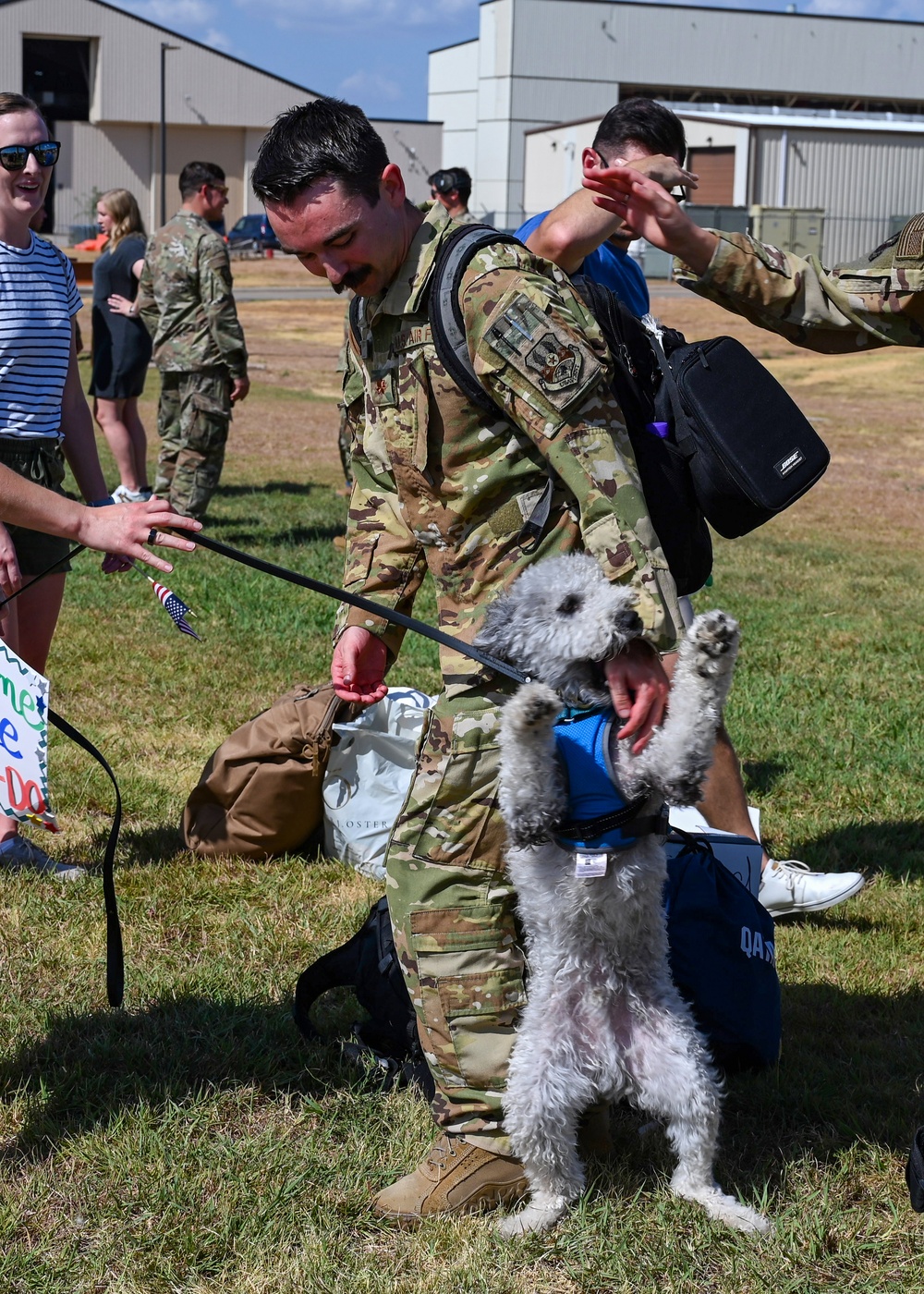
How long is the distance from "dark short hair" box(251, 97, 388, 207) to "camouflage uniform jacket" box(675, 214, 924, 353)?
0.78m

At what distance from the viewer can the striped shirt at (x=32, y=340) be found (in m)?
4.61

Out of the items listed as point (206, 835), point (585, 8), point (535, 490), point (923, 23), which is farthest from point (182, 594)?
point (923, 23)

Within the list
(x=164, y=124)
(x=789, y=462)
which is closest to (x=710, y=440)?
(x=789, y=462)

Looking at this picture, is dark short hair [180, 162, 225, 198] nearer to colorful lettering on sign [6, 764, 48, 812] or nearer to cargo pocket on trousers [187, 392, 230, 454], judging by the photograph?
cargo pocket on trousers [187, 392, 230, 454]

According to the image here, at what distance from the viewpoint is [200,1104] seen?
136 inches

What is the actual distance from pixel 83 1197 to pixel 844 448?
49.3 ft

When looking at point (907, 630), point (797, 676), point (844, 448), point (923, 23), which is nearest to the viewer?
point (797, 676)

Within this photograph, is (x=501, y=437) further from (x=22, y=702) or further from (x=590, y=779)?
(x=22, y=702)

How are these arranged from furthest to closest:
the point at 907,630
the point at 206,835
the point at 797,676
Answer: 1. the point at 907,630
2. the point at 797,676
3. the point at 206,835

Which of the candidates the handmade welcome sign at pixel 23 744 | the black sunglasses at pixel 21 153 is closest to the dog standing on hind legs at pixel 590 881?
the handmade welcome sign at pixel 23 744

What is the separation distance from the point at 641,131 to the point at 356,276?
1880 millimetres

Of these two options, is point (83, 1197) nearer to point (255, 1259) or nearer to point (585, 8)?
point (255, 1259)

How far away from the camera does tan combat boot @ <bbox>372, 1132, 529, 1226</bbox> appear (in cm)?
301

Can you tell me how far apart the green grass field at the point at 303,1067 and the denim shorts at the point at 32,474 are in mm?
1116
